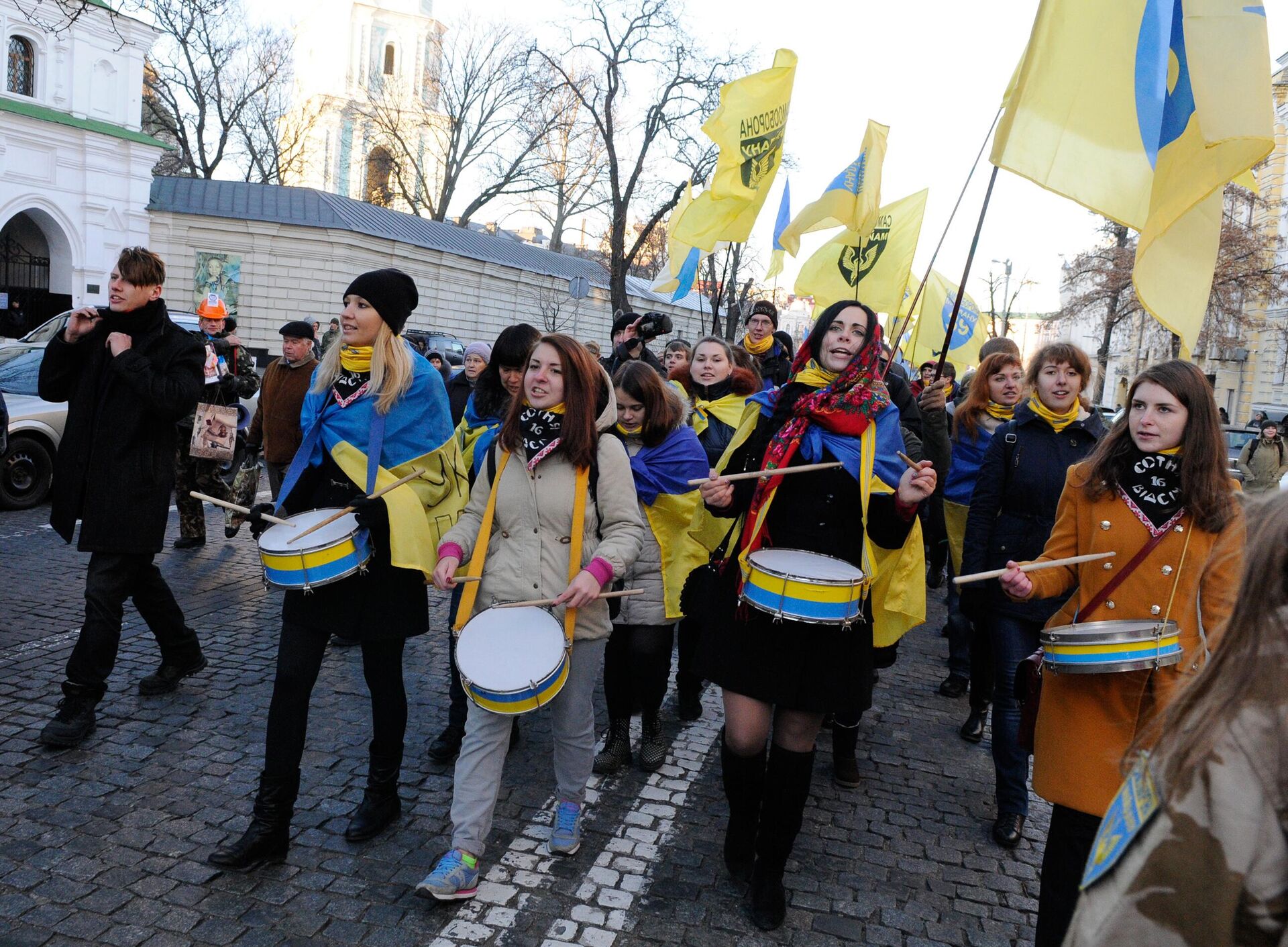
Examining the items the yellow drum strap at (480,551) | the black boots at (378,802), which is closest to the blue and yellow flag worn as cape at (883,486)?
the yellow drum strap at (480,551)

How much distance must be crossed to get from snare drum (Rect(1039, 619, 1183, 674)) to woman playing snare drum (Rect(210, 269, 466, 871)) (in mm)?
2217

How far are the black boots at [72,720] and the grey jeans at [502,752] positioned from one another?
2.03m

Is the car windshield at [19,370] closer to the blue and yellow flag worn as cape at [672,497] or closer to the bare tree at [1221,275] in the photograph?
the blue and yellow flag worn as cape at [672,497]

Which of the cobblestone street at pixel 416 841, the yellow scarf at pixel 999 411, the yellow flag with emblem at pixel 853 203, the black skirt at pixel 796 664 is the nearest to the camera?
the cobblestone street at pixel 416 841

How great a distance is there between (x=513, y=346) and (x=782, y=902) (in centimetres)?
283

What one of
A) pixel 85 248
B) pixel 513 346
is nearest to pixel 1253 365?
pixel 85 248

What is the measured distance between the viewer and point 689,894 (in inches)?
143

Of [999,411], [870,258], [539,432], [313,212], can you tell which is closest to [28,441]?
[870,258]

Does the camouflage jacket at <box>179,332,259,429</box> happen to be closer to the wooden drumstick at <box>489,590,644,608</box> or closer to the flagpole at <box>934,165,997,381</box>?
the wooden drumstick at <box>489,590,644,608</box>

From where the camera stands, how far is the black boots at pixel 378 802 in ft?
12.7

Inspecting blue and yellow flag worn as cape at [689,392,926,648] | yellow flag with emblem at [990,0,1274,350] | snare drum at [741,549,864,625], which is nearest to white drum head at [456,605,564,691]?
snare drum at [741,549,864,625]

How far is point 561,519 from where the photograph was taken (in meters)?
3.74

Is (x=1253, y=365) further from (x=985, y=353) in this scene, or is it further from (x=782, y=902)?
(x=782, y=902)

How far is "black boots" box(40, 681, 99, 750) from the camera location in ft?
14.6
